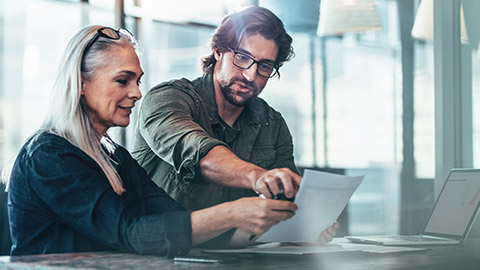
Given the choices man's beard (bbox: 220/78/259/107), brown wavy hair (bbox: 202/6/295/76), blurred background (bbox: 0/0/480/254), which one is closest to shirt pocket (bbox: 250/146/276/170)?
man's beard (bbox: 220/78/259/107)

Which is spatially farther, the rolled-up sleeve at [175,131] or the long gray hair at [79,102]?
the rolled-up sleeve at [175,131]

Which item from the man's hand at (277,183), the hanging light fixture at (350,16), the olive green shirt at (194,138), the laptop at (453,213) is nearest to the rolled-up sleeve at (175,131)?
the olive green shirt at (194,138)

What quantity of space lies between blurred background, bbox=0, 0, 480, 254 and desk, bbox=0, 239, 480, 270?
1.37 metres

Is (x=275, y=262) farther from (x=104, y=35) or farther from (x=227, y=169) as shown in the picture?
(x=104, y=35)

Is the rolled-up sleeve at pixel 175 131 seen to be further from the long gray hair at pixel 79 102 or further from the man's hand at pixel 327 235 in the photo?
the man's hand at pixel 327 235

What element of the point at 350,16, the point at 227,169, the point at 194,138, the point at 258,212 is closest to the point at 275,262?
the point at 258,212

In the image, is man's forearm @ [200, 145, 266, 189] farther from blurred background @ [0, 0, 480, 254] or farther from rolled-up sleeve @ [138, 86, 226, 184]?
blurred background @ [0, 0, 480, 254]

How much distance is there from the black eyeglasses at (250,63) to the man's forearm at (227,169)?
0.61 m

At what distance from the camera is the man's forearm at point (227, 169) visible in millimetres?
1425

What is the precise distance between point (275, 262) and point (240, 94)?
980 millimetres

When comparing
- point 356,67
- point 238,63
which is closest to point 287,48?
point 238,63

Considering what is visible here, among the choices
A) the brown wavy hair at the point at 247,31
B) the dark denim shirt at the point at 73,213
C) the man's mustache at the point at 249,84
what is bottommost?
the dark denim shirt at the point at 73,213

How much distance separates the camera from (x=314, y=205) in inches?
50.3

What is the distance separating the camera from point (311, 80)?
253 inches
